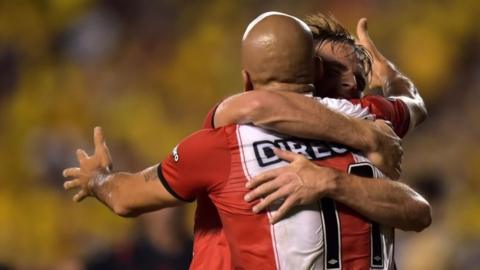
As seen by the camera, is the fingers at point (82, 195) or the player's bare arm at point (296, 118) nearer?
the player's bare arm at point (296, 118)

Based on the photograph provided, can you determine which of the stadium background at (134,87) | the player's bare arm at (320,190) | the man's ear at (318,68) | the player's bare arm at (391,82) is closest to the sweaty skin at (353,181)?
the player's bare arm at (320,190)

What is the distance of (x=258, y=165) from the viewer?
194 cm

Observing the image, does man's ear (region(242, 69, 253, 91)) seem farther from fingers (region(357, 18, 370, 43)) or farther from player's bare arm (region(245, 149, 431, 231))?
fingers (region(357, 18, 370, 43))

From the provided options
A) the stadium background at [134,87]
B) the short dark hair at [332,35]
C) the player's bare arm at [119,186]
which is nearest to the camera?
the player's bare arm at [119,186]

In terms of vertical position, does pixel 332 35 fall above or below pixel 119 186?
above

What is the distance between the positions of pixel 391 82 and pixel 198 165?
30.6 inches

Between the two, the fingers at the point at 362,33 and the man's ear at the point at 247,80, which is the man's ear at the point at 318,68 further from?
the fingers at the point at 362,33

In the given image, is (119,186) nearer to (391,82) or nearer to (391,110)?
(391,110)

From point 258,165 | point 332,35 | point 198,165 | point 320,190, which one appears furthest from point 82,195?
point 332,35

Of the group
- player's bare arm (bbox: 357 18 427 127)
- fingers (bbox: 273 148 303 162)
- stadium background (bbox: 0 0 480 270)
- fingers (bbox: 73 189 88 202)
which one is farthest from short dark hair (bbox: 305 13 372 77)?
stadium background (bbox: 0 0 480 270)

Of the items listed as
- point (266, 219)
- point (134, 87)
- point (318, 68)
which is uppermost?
point (318, 68)

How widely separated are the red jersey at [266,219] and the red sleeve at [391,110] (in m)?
0.21

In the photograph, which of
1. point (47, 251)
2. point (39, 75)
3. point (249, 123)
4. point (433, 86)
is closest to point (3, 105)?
point (39, 75)

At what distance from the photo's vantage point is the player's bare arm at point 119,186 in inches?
80.0
